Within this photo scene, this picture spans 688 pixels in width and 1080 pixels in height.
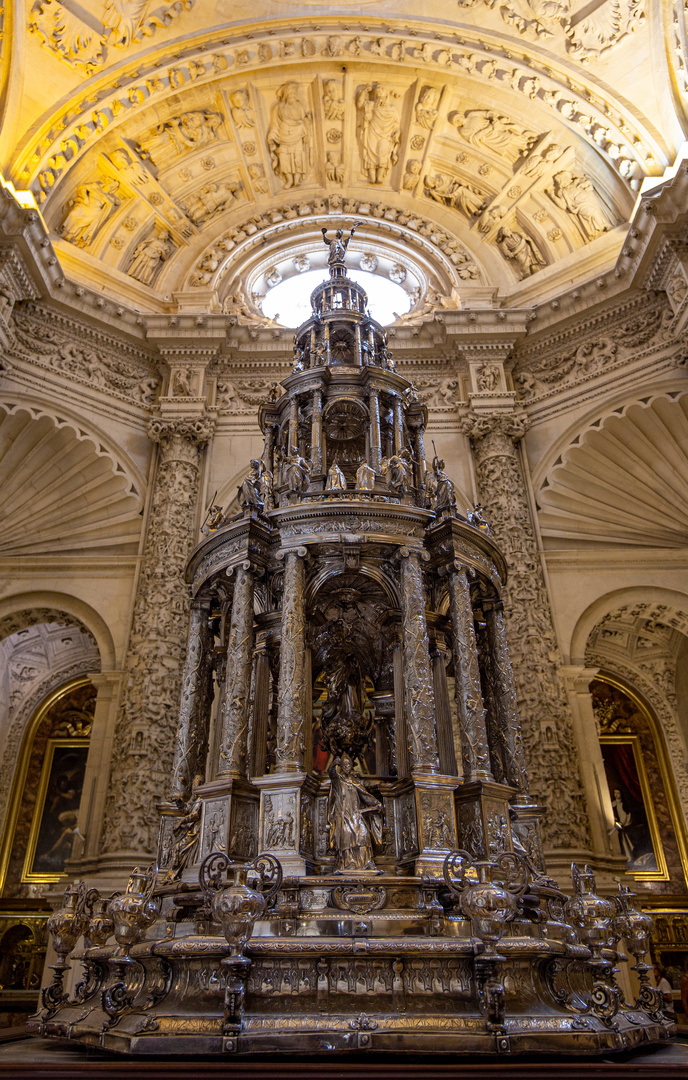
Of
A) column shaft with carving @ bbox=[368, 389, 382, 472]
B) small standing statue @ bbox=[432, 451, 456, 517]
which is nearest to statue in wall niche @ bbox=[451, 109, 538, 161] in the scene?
column shaft with carving @ bbox=[368, 389, 382, 472]

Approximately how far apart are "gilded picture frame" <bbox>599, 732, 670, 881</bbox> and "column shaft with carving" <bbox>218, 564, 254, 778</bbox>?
9.53m

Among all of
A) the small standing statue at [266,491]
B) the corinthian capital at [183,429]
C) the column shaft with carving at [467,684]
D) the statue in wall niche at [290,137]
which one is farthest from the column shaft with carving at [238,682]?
the statue in wall niche at [290,137]

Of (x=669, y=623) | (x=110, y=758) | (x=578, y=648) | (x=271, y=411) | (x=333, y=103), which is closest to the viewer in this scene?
(x=271, y=411)

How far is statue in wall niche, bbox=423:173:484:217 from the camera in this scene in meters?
15.6

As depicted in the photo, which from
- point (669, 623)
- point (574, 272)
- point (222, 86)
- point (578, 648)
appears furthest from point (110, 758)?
point (222, 86)

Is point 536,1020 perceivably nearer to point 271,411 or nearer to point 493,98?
point 271,411

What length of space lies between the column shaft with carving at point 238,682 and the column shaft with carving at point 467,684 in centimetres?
198

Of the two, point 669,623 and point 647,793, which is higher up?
point 669,623

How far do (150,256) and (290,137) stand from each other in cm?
379

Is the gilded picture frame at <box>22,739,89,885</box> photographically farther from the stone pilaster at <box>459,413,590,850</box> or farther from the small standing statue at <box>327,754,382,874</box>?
the small standing statue at <box>327,754,382,874</box>

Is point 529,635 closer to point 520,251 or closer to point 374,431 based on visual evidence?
point 374,431

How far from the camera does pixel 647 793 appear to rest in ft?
48.7

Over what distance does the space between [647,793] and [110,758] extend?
33.5 feet

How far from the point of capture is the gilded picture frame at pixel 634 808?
1420 centimetres
